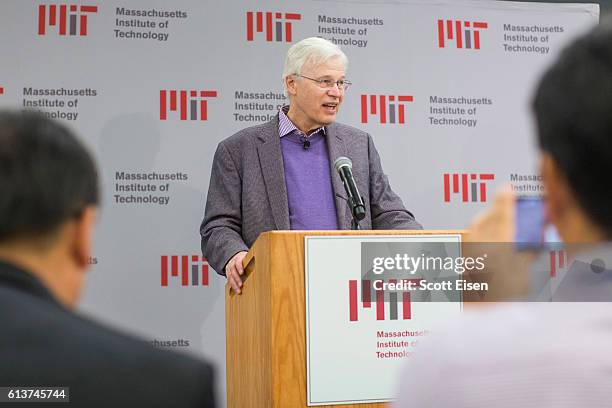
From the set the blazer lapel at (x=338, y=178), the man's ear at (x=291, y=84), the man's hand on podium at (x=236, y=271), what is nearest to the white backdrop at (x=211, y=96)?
the man's ear at (x=291, y=84)

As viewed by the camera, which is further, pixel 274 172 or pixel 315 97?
pixel 315 97

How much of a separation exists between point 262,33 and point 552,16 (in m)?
1.99

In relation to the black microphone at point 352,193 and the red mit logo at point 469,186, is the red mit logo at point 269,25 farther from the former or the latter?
the black microphone at point 352,193

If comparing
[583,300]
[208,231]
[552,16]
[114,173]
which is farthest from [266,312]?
[552,16]

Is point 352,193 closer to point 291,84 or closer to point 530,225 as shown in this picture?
point 291,84

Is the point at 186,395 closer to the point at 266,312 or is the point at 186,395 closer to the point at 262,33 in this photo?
the point at 266,312

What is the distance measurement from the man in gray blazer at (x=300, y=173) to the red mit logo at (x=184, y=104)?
1.03m

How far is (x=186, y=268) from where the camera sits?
4371mm

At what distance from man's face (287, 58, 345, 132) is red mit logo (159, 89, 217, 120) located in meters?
1.06

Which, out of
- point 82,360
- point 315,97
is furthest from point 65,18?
point 82,360

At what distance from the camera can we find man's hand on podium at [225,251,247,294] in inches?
105

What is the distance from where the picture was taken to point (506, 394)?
2.31 ft

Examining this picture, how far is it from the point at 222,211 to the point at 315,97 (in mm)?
725

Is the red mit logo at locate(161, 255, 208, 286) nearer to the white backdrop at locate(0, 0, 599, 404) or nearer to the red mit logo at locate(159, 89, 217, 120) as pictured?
the white backdrop at locate(0, 0, 599, 404)
